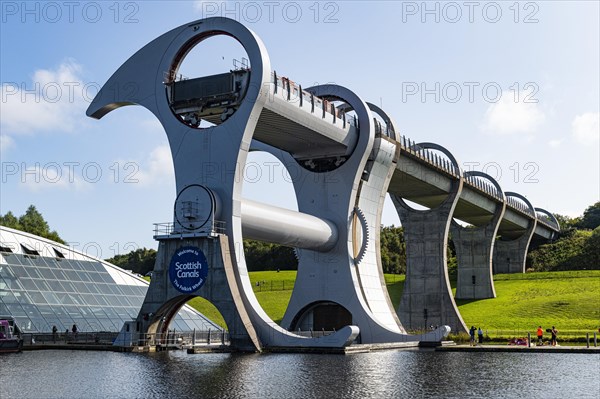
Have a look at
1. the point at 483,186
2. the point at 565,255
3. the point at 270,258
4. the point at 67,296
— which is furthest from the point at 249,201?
the point at 270,258

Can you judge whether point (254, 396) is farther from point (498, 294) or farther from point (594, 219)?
point (594, 219)

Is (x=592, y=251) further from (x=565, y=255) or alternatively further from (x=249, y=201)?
(x=249, y=201)

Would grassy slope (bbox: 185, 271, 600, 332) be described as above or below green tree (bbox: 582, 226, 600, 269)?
below

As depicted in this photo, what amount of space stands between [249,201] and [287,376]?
1788 cm

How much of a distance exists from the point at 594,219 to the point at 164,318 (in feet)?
459

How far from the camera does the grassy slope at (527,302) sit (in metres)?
70.6

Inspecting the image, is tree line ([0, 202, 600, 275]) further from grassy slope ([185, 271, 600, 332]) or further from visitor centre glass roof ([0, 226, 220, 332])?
visitor centre glass roof ([0, 226, 220, 332])

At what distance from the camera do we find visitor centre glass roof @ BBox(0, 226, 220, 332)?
46.2 metres

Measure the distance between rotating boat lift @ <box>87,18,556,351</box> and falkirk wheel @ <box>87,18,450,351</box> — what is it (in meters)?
0.07

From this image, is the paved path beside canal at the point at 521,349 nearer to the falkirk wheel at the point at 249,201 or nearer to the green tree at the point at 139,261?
the falkirk wheel at the point at 249,201

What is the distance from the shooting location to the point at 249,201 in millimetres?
41875

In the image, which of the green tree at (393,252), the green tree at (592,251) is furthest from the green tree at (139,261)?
the green tree at (592,251)

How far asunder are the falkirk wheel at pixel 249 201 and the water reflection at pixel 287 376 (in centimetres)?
389

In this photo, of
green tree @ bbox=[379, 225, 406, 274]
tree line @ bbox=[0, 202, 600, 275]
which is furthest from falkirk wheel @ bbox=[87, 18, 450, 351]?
green tree @ bbox=[379, 225, 406, 274]
